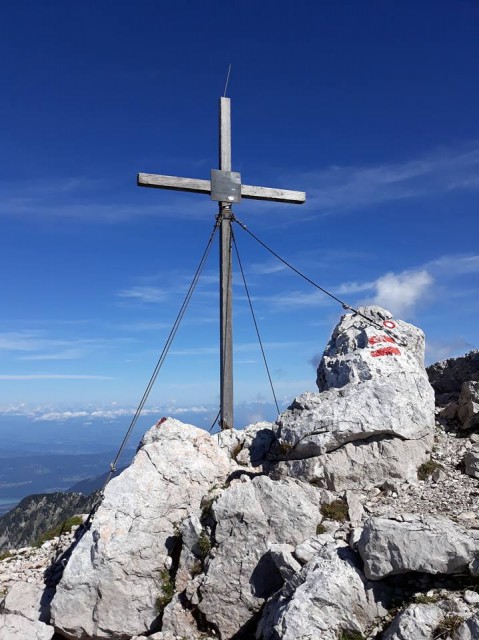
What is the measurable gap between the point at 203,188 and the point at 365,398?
720 cm

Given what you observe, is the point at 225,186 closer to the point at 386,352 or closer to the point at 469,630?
the point at 386,352

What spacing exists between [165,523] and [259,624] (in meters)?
3.02

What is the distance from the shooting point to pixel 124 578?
28.7ft

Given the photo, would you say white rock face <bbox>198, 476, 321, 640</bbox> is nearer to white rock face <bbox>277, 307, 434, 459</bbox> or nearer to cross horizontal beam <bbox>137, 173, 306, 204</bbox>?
white rock face <bbox>277, 307, 434, 459</bbox>

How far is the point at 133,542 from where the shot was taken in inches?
361

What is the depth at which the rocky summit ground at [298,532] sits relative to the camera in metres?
6.91

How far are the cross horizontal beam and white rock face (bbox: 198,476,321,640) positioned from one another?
803 centimetres

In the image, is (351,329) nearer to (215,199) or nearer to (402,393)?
(402,393)

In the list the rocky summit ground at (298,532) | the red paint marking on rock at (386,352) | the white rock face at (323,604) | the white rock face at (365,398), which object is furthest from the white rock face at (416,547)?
the red paint marking on rock at (386,352)

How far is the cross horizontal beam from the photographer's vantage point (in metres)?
12.5

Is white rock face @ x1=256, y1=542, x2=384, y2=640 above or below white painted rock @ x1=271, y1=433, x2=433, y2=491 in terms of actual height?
below

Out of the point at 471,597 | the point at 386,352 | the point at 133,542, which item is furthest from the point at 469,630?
the point at 386,352

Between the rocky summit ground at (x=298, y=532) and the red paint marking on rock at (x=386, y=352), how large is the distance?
6 cm

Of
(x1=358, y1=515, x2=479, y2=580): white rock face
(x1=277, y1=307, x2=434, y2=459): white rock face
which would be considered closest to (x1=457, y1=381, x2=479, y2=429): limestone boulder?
(x1=277, y1=307, x2=434, y2=459): white rock face
